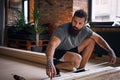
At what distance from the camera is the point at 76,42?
2727mm

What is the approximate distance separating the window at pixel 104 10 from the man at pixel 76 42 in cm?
240

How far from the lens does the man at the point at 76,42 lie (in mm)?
2383

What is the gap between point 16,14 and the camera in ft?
25.1

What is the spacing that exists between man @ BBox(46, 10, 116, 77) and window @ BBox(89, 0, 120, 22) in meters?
2.40

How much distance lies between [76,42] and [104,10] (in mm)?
2978

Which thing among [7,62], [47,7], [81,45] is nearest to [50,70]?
[81,45]

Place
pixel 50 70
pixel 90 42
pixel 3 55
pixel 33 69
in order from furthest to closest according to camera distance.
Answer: pixel 3 55 → pixel 33 69 → pixel 90 42 → pixel 50 70

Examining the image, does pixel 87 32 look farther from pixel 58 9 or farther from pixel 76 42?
pixel 58 9

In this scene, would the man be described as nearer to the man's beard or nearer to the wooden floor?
the man's beard

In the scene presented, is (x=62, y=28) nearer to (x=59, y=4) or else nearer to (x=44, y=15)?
(x=59, y=4)

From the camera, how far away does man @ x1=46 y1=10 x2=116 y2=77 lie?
238 cm

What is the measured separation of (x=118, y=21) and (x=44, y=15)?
241 cm

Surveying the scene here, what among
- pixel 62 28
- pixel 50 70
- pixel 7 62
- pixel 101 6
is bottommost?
pixel 7 62

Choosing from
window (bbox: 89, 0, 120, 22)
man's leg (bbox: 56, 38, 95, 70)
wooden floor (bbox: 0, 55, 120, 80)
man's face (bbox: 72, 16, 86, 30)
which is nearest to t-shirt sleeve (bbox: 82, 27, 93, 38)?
man's leg (bbox: 56, 38, 95, 70)
